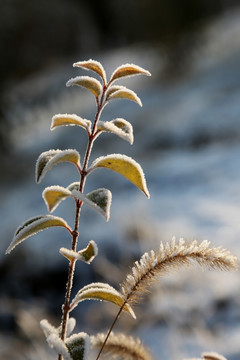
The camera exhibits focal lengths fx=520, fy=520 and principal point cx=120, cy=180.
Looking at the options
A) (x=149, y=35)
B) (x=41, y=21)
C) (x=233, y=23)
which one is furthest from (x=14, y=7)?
(x=233, y=23)

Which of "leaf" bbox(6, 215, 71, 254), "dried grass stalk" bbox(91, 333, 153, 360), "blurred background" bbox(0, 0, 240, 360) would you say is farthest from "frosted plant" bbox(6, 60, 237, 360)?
"blurred background" bbox(0, 0, 240, 360)

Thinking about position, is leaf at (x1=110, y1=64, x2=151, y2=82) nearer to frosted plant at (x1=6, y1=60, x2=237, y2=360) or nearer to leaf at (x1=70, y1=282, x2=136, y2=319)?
frosted plant at (x1=6, y1=60, x2=237, y2=360)

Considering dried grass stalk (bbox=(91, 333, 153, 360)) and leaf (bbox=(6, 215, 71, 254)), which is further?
dried grass stalk (bbox=(91, 333, 153, 360))

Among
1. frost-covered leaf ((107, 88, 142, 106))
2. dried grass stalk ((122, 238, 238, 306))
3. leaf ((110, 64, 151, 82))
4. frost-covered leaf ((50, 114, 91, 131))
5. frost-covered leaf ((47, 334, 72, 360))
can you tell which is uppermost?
leaf ((110, 64, 151, 82))

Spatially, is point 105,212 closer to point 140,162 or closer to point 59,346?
point 59,346

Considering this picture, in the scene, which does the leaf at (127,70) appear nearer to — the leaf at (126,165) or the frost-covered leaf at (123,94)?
the frost-covered leaf at (123,94)

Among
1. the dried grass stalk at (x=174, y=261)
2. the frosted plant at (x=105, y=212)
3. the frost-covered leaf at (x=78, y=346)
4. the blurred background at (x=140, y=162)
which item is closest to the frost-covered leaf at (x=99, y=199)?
the frosted plant at (x=105, y=212)
